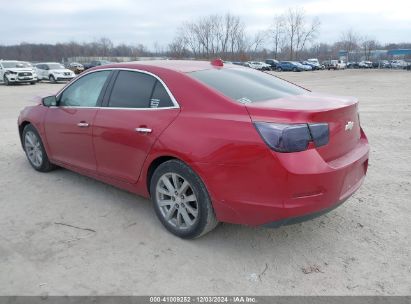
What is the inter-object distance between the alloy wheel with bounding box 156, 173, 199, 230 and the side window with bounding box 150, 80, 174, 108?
2.16 ft

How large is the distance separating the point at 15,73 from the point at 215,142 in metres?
27.7

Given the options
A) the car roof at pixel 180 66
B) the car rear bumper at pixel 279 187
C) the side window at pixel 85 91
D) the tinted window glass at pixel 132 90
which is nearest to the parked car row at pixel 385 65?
the car roof at pixel 180 66

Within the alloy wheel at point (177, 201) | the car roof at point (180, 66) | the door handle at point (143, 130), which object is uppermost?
the car roof at point (180, 66)

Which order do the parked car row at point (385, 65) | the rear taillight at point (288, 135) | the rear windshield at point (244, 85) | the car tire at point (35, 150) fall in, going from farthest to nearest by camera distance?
the parked car row at point (385, 65), the car tire at point (35, 150), the rear windshield at point (244, 85), the rear taillight at point (288, 135)

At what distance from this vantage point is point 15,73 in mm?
26688

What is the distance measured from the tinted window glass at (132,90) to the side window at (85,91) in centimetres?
29

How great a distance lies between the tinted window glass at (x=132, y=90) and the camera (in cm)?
379

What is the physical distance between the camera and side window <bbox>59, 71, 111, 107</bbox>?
14.3ft

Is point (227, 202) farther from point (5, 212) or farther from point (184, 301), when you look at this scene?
point (5, 212)

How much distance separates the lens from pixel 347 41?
366ft

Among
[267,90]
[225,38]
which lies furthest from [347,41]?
[267,90]

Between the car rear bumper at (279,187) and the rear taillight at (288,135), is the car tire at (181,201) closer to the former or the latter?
the car rear bumper at (279,187)

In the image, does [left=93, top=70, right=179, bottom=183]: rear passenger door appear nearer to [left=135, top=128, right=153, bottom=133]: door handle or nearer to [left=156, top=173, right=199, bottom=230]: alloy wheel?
[left=135, top=128, right=153, bottom=133]: door handle

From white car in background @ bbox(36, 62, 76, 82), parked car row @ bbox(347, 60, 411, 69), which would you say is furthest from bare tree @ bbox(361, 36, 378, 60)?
white car in background @ bbox(36, 62, 76, 82)
